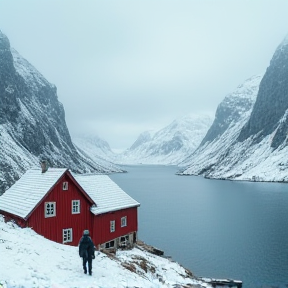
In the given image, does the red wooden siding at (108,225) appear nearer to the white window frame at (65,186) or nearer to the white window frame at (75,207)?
the white window frame at (75,207)

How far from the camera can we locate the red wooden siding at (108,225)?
3731cm

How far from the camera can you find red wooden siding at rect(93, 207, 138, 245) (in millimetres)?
37312

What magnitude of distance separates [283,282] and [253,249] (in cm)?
1288

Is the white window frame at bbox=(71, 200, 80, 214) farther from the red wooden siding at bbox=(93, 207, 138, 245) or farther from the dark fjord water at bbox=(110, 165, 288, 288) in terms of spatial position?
the dark fjord water at bbox=(110, 165, 288, 288)

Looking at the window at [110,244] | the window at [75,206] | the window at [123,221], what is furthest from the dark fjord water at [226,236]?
the window at [75,206]

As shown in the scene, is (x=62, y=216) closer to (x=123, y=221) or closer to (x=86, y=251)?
(x=123, y=221)

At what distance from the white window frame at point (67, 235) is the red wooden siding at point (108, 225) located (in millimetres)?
2947

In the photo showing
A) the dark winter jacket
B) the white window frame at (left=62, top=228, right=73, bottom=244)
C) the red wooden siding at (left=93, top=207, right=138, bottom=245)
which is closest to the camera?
the dark winter jacket

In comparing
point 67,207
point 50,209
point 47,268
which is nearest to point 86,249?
point 47,268

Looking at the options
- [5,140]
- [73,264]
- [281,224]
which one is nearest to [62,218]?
[73,264]

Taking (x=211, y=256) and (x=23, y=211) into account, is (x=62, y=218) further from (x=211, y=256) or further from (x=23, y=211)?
(x=211, y=256)

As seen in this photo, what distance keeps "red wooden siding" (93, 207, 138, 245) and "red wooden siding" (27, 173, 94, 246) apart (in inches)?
46.2

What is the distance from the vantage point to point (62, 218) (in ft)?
113

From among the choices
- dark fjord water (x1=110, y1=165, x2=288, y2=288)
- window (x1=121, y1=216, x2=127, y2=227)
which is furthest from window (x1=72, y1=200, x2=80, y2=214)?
dark fjord water (x1=110, y1=165, x2=288, y2=288)
